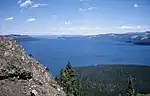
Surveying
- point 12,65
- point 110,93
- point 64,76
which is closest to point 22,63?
point 12,65

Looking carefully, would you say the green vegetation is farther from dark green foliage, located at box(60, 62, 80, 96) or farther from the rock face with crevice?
the rock face with crevice

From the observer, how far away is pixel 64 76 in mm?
46781

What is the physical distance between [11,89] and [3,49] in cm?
207

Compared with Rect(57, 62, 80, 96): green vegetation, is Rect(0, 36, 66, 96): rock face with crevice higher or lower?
higher

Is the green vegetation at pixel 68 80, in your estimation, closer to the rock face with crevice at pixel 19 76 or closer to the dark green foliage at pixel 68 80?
the dark green foliage at pixel 68 80

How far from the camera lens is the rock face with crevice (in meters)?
9.86

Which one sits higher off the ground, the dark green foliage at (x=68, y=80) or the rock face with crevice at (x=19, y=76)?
the rock face with crevice at (x=19, y=76)

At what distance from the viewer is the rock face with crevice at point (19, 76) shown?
9859 mm

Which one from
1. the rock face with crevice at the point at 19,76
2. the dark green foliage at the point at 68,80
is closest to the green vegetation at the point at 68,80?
the dark green foliage at the point at 68,80

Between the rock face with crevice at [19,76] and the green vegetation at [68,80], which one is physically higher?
the rock face with crevice at [19,76]

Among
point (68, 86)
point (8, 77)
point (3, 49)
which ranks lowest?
point (68, 86)

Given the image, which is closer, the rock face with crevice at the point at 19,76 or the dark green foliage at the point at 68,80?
the rock face with crevice at the point at 19,76

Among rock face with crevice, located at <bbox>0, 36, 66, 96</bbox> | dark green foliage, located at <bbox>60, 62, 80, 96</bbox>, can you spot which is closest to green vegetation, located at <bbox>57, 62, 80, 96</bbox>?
dark green foliage, located at <bbox>60, 62, 80, 96</bbox>

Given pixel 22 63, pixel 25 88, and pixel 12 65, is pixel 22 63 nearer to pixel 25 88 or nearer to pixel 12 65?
pixel 12 65
